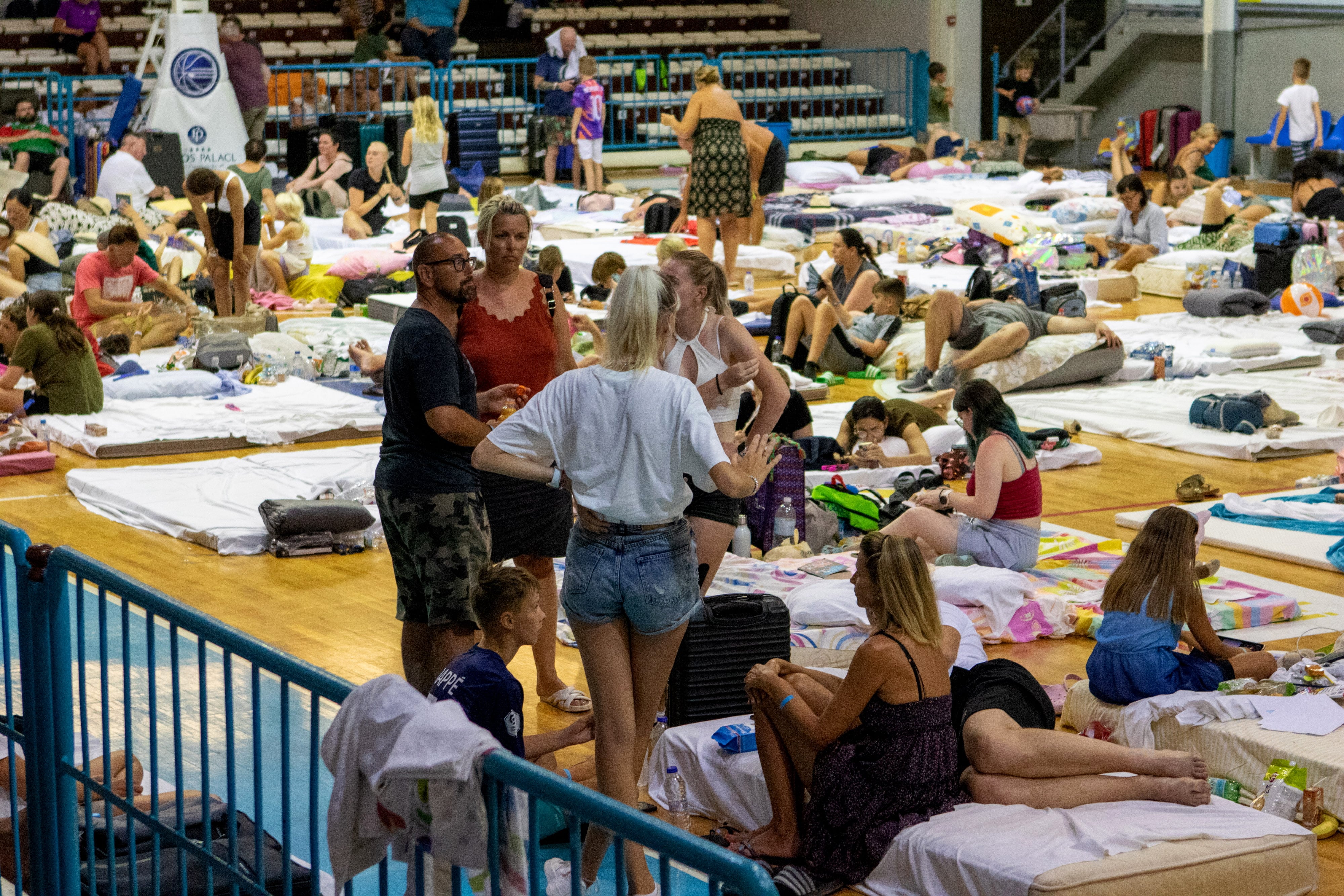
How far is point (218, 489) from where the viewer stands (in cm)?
821

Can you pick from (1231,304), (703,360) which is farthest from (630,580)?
(1231,304)

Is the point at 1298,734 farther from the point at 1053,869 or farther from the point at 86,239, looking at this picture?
the point at 86,239

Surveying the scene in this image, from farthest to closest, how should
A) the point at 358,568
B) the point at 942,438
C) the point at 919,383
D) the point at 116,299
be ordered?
the point at 116,299, the point at 919,383, the point at 942,438, the point at 358,568

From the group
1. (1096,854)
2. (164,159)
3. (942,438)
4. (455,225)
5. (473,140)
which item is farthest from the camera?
(473,140)

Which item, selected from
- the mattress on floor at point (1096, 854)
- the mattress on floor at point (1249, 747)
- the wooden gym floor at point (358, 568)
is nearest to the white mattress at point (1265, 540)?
the wooden gym floor at point (358, 568)

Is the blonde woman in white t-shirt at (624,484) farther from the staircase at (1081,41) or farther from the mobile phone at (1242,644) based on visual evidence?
the staircase at (1081,41)

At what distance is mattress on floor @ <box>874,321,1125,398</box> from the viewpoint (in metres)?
10.4

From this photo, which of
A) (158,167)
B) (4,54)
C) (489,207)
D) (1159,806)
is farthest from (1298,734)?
(4,54)

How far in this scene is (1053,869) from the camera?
382 cm

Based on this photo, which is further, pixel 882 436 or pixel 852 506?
pixel 882 436

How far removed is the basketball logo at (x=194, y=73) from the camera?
18.2 meters

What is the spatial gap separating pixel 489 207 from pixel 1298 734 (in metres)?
2.81

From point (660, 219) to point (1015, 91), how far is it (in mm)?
10442

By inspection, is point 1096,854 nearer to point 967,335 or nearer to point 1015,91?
point 967,335
